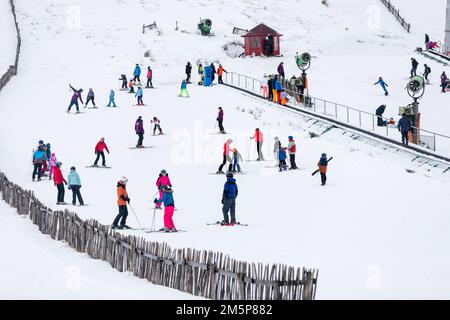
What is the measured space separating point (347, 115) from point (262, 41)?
21905 millimetres

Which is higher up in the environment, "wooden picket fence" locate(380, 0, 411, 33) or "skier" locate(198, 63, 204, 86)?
"wooden picket fence" locate(380, 0, 411, 33)

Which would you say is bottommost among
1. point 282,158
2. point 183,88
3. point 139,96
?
point 282,158

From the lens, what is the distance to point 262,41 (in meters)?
61.4

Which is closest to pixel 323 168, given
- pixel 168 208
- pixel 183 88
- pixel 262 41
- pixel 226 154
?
pixel 226 154

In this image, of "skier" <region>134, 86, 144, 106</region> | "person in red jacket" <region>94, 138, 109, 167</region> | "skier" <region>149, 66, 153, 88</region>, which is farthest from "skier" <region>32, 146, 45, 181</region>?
"skier" <region>149, 66, 153, 88</region>

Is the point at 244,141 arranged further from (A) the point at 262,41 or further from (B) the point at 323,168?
(A) the point at 262,41

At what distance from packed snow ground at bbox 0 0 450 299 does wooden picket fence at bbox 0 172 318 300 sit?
200 centimetres

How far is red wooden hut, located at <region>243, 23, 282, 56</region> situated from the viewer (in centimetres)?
6106

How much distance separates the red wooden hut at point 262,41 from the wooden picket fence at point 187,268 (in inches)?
1604

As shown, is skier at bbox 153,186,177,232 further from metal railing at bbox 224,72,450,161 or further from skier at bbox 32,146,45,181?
metal railing at bbox 224,72,450,161

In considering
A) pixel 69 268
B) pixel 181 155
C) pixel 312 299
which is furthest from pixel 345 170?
pixel 312 299

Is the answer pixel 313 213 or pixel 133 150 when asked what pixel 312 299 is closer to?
pixel 313 213

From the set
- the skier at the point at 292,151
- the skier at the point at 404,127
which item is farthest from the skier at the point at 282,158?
the skier at the point at 404,127

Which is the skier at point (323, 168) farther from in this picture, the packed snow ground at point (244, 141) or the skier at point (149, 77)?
the skier at point (149, 77)
